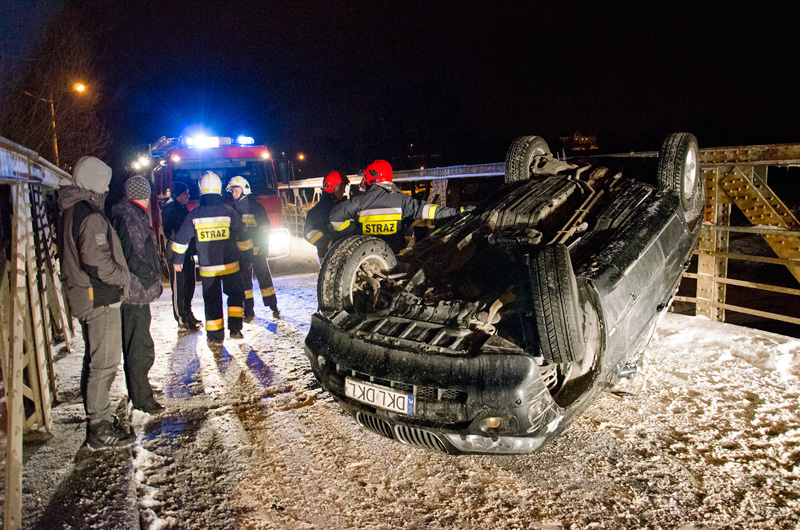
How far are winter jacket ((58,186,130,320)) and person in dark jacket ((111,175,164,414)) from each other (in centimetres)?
39

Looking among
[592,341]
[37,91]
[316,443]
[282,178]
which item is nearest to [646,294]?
[592,341]

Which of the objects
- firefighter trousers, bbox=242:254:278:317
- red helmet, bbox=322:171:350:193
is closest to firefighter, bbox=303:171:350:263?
red helmet, bbox=322:171:350:193

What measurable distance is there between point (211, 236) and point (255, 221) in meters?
1.26

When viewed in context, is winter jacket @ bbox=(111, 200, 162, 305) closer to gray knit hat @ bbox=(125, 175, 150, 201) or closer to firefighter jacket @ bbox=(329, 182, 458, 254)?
gray knit hat @ bbox=(125, 175, 150, 201)

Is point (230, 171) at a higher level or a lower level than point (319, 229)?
higher

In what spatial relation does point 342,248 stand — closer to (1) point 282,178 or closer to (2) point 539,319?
(2) point 539,319

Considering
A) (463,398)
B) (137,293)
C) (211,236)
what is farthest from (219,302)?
(463,398)

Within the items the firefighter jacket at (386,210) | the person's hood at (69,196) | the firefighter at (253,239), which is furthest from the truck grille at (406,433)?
the firefighter at (253,239)

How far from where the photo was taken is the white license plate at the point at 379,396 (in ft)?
8.81

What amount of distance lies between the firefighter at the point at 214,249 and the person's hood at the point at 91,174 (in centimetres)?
187

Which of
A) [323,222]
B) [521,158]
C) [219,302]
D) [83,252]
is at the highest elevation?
[521,158]

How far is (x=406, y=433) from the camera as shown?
272cm

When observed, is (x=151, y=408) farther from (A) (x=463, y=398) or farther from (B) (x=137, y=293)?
(A) (x=463, y=398)

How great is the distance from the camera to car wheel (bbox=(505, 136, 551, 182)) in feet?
15.6
